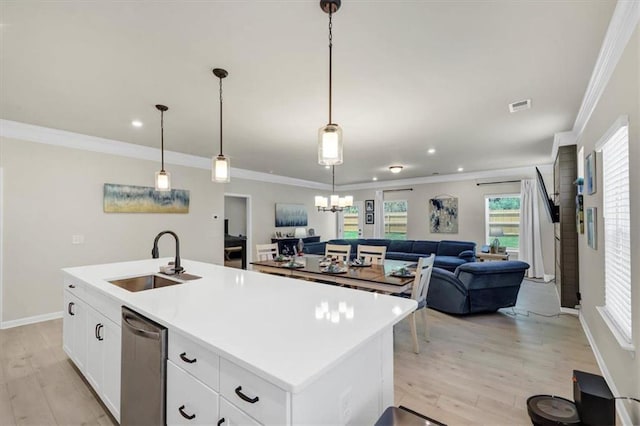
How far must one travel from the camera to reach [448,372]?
2686mm

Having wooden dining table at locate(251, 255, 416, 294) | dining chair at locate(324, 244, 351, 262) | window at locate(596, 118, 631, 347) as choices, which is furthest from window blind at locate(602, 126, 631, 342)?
dining chair at locate(324, 244, 351, 262)

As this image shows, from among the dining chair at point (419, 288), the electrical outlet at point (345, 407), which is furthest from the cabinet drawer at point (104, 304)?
the dining chair at point (419, 288)

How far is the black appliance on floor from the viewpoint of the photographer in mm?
1651

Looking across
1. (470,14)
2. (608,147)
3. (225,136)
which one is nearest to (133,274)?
(225,136)

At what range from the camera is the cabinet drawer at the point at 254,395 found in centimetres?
94

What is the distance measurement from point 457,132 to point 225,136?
3440 millimetres

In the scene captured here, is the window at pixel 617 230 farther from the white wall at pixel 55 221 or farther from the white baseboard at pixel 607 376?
the white wall at pixel 55 221

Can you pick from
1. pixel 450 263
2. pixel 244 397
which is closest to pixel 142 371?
pixel 244 397

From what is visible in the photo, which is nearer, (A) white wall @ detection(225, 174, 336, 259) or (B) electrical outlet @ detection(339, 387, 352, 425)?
(B) electrical outlet @ detection(339, 387, 352, 425)

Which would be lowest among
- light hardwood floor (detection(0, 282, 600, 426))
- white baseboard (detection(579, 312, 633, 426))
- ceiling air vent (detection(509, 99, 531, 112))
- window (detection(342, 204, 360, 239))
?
light hardwood floor (detection(0, 282, 600, 426))

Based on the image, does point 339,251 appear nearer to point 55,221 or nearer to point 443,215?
point 55,221

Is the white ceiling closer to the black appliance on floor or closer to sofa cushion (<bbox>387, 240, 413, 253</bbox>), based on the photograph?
the black appliance on floor

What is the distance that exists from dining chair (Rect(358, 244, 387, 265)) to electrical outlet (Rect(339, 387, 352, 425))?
10.8ft

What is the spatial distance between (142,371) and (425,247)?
728cm
